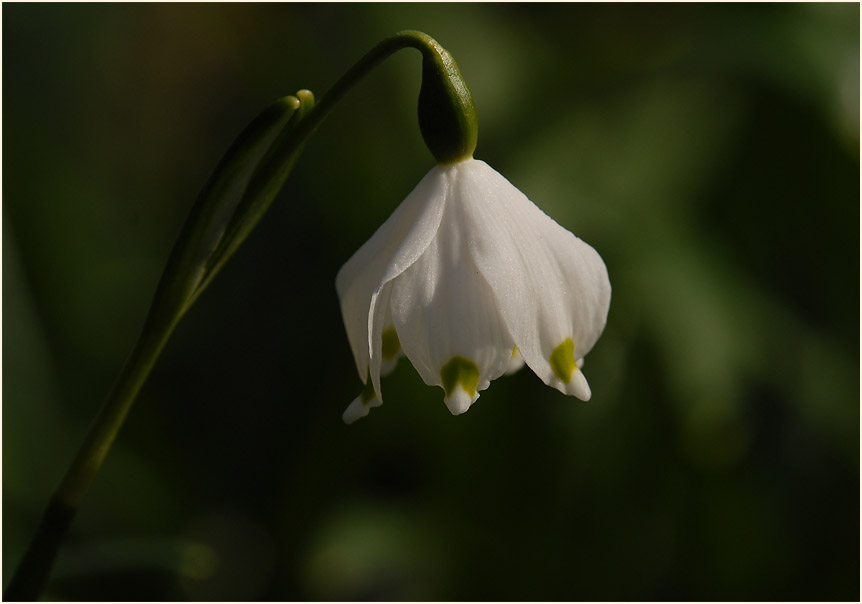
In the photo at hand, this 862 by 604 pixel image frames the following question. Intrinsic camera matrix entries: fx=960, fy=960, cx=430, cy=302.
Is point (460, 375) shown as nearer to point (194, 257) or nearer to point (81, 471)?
point (194, 257)

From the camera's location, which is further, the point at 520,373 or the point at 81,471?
the point at 520,373

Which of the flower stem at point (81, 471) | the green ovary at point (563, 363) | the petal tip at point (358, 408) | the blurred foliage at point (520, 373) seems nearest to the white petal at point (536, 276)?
the green ovary at point (563, 363)

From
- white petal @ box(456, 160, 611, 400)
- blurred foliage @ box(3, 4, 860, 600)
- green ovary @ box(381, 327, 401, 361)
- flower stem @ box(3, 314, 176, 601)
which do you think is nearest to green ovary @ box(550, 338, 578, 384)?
white petal @ box(456, 160, 611, 400)

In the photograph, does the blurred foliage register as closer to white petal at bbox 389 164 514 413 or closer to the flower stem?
the flower stem

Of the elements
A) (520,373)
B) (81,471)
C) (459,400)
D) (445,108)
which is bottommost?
(520,373)

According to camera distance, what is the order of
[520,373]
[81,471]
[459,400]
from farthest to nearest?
1. [520,373]
2. [81,471]
3. [459,400]

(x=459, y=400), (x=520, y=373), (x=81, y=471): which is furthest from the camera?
(x=520, y=373)

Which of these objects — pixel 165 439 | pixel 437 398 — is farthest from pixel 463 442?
pixel 165 439

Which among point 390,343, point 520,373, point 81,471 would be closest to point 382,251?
point 390,343
